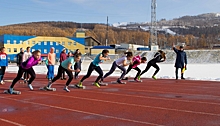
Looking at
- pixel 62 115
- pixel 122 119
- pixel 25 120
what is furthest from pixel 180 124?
pixel 25 120

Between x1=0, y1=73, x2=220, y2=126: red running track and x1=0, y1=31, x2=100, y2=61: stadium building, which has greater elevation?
x1=0, y1=31, x2=100, y2=61: stadium building

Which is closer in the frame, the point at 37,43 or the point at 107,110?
the point at 107,110

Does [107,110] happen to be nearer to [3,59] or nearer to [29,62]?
[29,62]

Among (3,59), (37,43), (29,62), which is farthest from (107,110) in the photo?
(37,43)

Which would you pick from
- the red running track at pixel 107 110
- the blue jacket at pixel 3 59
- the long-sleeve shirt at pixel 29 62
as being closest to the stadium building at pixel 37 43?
the blue jacket at pixel 3 59

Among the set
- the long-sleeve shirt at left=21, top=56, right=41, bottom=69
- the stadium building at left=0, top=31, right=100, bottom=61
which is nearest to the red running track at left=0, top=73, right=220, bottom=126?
the long-sleeve shirt at left=21, top=56, right=41, bottom=69

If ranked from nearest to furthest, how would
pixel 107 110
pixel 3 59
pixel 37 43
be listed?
1. pixel 107 110
2. pixel 3 59
3. pixel 37 43

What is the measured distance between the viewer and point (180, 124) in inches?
207

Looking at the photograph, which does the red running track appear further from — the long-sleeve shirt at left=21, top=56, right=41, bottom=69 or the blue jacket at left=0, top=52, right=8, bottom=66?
the blue jacket at left=0, top=52, right=8, bottom=66

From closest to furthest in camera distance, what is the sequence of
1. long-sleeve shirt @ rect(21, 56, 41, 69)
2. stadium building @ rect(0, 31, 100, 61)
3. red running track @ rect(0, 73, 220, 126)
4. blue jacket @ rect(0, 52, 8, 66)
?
red running track @ rect(0, 73, 220, 126), long-sleeve shirt @ rect(21, 56, 41, 69), blue jacket @ rect(0, 52, 8, 66), stadium building @ rect(0, 31, 100, 61)

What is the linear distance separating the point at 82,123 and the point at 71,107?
5.42ft

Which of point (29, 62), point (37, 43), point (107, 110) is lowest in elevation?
point (107, 110)

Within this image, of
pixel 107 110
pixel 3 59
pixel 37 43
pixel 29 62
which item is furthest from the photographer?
pixel 37 43

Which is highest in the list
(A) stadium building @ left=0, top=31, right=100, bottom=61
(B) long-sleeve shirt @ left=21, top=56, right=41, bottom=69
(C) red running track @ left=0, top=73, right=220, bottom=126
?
(A) stadium building @ left=0, top=31, right=100, bottom=61
